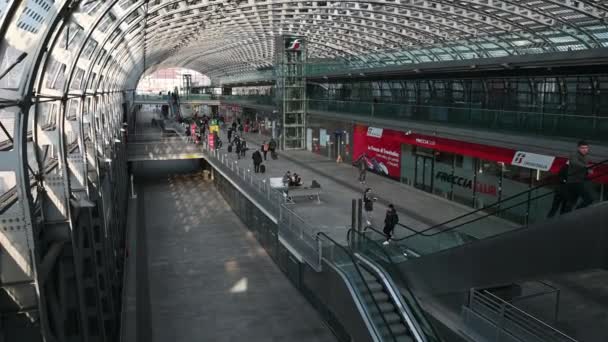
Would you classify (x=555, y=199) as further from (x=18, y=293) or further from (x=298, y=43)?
(x=298, y=43)

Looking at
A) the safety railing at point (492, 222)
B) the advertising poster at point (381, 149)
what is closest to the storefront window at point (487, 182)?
the advertising poster at point (381, 149)

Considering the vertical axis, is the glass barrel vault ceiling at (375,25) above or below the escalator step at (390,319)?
above

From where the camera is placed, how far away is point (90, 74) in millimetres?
16312

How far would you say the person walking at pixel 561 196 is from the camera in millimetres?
8078

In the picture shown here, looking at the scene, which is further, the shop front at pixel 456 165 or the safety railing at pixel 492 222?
the shop front at pixel 456 165

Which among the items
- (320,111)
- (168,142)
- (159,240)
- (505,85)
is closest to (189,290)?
(159,240)

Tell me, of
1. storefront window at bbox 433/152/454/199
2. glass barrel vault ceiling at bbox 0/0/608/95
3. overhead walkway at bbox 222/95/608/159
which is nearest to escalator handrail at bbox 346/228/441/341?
overhead walkway at bbox 222/95/608/159

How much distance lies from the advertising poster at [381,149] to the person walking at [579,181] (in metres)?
17.0

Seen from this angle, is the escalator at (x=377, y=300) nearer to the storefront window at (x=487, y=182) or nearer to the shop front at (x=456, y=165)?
the shop front at (x=456, y=165)

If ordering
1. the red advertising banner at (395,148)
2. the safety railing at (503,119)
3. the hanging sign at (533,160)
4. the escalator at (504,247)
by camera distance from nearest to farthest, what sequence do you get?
1. the escalator at (504,247)
2. the safety railing at (503,119)
3. the hanging sign at (533,160)
4. the red advertising banner at (395,148)

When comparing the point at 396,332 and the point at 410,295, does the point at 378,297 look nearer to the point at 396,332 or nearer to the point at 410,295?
the point at 410,295

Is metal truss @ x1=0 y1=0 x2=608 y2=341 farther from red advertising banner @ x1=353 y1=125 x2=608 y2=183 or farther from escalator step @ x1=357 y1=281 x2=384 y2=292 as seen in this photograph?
red advertising banner @ x1=353 y1=125 x2=608 y2=183

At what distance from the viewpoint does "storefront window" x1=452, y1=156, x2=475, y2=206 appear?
66.8 ft

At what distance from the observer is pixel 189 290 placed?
18.7 meters
